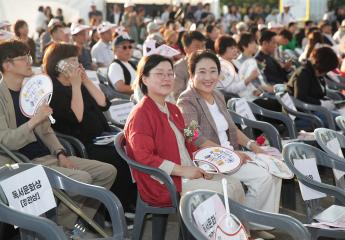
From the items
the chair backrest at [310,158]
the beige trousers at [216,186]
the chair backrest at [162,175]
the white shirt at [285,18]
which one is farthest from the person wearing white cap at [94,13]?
the chair backrest at [310,158]

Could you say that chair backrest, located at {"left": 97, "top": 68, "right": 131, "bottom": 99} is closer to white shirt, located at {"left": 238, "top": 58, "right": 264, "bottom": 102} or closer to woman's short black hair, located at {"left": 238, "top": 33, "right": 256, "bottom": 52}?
white shirt, located at {"left": 238, "top": 58, "right": 264, "bottom": 102}

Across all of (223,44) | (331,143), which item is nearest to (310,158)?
(331,143)

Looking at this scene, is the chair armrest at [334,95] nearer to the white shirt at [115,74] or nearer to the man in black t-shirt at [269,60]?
the man in black t-shirt at [269,60]

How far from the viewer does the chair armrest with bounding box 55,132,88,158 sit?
4707mm

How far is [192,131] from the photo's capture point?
418 centimetres

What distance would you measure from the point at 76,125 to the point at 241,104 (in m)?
1.66

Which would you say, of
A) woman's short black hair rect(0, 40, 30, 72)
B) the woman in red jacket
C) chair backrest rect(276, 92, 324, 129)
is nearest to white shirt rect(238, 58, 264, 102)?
chair backrest rect(276, 92, 324, 129)

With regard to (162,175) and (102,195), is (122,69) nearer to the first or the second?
(162,175)

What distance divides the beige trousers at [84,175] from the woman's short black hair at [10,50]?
2.38 ft

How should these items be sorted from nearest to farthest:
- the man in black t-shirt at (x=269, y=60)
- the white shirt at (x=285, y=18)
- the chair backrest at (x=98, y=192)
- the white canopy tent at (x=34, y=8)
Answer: the chair backrest at (x=98, y=192)
the man in black t-shirt at (x=269, y=60)
the white canopy tent at (x=34, y=8)
the white shirt at (x=285, y=18)

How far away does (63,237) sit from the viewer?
2.66 metres

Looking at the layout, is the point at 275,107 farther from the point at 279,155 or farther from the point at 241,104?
the point at 279,155

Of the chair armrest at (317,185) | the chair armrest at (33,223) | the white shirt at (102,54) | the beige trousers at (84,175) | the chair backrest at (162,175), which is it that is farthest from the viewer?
the white shirt at (102,54)

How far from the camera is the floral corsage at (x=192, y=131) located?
4.14 m
